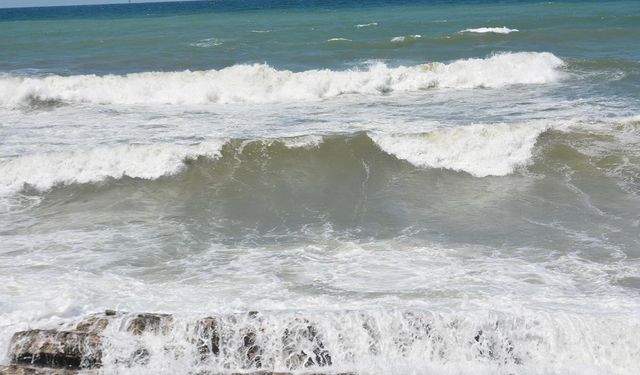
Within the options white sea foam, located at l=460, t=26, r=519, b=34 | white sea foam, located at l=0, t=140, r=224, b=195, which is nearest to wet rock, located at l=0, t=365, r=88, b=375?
white sea foam, located at l=0, t=140, r=224, b=195

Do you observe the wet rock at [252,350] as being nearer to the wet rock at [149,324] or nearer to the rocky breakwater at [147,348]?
the rocky breakwater at [147,348]

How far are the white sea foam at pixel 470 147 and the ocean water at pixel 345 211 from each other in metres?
0.04

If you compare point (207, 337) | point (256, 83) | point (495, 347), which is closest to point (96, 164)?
point (207, 337)

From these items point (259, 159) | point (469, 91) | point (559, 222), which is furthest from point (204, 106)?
point (559, 222)

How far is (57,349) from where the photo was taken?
6113 millimetres

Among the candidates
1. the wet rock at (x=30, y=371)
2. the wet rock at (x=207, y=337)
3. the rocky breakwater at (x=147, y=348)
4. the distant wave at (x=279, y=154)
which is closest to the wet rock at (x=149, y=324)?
the rocky breakwater at (x=147, y=348)

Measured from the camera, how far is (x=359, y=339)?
6.46 m

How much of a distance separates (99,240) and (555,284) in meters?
5.97

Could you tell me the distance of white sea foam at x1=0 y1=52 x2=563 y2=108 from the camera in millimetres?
19781

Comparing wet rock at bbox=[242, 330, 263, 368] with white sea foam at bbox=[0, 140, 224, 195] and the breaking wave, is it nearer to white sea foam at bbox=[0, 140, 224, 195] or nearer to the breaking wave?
the breaking wave

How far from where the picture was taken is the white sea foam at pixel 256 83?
19781mm

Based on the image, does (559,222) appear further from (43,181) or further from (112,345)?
(43,181)

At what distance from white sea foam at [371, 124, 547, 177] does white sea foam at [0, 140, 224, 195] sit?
145 inches

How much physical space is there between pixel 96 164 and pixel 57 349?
24.3ft
